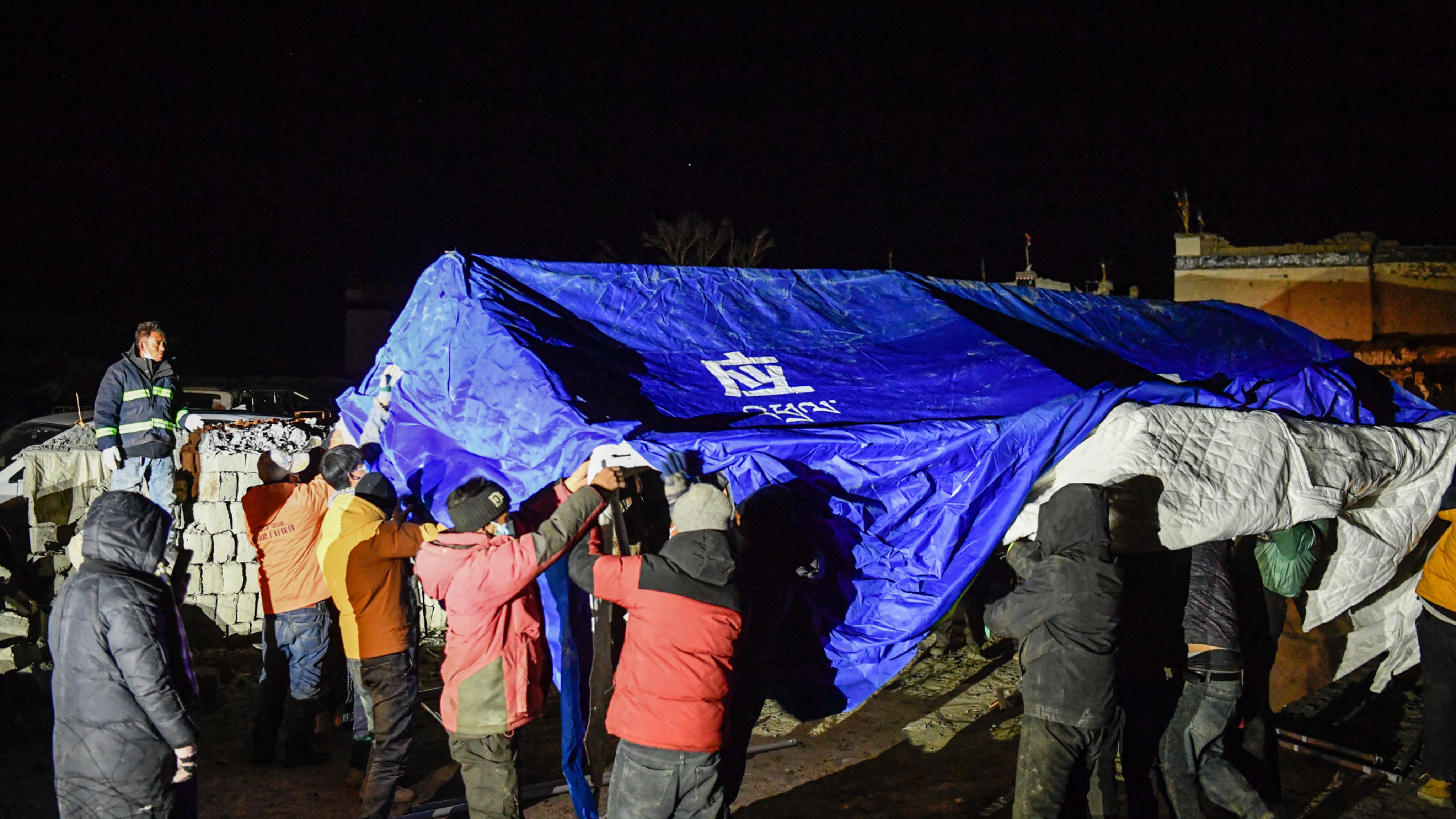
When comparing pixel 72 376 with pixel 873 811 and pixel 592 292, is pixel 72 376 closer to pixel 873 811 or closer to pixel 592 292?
pixel 592 292

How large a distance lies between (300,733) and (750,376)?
3545 millimetres

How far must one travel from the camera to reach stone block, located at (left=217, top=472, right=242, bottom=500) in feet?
23.9

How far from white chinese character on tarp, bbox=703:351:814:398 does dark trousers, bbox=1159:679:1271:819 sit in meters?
2.53

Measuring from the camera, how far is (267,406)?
12570mm

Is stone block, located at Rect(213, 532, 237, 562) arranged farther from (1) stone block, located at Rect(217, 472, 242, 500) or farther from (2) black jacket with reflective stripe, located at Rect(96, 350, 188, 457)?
(2) black jacket with reflective stripe, located at Rect(96, 350, 188, 457)

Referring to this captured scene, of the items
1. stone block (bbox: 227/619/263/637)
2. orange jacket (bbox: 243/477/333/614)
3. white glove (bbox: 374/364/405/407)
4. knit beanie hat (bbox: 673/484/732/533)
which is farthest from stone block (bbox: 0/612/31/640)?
knit beanie hat (bbox: 673/484/732/533)

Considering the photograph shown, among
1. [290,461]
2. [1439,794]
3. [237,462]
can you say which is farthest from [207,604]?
[1439,794]

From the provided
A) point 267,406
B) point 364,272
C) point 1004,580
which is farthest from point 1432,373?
point 364,272

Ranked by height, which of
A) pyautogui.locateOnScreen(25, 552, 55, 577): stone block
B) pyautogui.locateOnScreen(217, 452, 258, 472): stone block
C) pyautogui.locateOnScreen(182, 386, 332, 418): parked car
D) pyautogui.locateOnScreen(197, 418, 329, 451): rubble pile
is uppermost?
pyautogui.locateOnScreen(182, 386, 332, 418): parked car

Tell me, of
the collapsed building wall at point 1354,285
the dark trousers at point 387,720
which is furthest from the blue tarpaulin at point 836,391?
the collapsed building wall at point 1354,285

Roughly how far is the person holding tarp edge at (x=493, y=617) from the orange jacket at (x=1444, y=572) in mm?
4800

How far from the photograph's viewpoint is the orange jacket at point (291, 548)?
17.4ft

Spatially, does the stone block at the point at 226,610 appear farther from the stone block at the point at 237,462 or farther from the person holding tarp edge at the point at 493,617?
the person holding tarp edge at the point at 493,617

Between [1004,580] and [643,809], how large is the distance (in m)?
2.92
